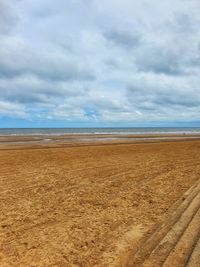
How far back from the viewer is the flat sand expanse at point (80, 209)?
561 cm

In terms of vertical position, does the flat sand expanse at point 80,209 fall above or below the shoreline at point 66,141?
below

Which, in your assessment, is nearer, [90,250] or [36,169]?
[90,250]

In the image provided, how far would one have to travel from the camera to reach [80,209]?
8227 millimetres

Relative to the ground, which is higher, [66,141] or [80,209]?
[66,141]

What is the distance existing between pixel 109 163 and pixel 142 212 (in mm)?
8275

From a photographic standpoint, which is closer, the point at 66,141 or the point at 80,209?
the point at 80,209

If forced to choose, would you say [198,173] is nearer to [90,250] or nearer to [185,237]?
[185,237]

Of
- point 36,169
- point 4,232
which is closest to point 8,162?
point 36,169

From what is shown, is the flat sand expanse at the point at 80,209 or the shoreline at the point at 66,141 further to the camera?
the shoreline at the point at 66,141

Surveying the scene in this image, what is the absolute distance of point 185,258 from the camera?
5191 millimetres

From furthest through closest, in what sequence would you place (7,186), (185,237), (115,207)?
(7,186), (115,207), (185,237)

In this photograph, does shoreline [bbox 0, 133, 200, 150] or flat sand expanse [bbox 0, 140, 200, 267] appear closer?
flat sand expanse [bbox 0, 140, 200, 267]

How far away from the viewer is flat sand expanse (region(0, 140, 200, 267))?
221 inches

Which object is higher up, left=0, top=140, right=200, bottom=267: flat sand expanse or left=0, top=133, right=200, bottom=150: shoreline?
left=0, top=133, right=200, bottom=150: shoreline
